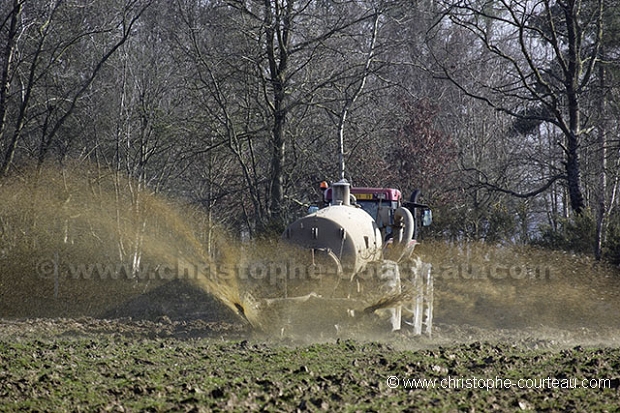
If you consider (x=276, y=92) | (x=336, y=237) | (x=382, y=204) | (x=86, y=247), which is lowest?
(x=86, y=247)

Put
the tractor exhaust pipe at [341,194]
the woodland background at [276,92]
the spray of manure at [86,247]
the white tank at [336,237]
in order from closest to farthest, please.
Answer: the white tank at [336,237] < the tractor exhaust pipe at [341,194] < the spray of manure at [86,247] < the woodland background at [276,92]

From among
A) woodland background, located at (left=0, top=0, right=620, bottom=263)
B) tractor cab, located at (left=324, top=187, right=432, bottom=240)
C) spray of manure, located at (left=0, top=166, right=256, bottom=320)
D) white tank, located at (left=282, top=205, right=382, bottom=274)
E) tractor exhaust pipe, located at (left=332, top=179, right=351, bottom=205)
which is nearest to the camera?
white tank, located at (left=282, top=205, right=382, bottom=274)

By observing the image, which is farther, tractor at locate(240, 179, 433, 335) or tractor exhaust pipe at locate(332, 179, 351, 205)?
tractor exhaust pipe at locate(332, 179, 351, 205)

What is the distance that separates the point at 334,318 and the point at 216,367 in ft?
11.3

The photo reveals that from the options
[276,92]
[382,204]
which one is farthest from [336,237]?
[276,92]

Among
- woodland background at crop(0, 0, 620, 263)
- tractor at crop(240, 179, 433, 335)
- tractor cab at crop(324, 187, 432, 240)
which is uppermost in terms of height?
woodland background at crop(0, 0, 620, 263)

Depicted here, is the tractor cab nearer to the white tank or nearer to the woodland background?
the white tank

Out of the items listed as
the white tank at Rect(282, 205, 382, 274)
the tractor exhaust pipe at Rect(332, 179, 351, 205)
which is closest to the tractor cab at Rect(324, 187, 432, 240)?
the tractor exhaust pipe at Rect(332, 179, 351, 205)

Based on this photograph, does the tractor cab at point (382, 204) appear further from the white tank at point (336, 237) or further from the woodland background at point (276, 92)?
the woodland background at point (276, 92)

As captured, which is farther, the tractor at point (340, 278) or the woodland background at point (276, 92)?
Answer: the woodland background at point (276, 92)

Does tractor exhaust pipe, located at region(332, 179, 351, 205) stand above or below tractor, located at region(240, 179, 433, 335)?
above

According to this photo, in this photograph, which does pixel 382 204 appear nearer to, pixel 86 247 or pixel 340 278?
pixel 340 278

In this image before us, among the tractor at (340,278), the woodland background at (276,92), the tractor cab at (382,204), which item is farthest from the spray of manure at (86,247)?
the tractor cab at (382,204)

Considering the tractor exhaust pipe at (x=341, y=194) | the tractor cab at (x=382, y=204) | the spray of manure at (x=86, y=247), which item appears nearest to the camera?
the tractor exhaust pipe at (x=341, y=194)
